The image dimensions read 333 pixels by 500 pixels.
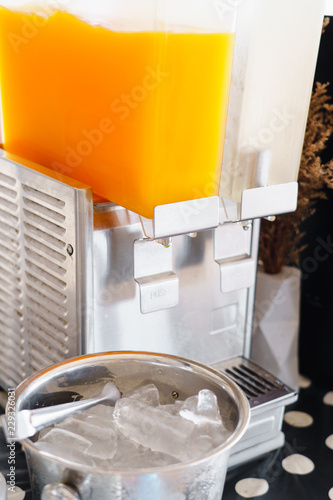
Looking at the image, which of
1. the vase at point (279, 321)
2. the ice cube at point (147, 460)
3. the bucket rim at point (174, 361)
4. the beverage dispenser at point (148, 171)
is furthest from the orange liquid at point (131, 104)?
the vase at point (279, 321)

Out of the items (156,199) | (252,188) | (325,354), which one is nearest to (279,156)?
(252,188)

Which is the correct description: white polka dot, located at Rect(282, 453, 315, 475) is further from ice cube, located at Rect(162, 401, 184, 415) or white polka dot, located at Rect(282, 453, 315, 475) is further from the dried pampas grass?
the dried pampas grass

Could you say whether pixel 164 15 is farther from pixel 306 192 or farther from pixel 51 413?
pixel 306 192

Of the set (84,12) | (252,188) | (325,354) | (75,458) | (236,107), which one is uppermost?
(84,12)

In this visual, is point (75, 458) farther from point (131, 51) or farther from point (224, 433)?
point (131, 51)

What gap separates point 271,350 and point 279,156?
23.7 inches

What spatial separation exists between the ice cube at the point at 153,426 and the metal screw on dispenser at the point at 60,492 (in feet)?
0.50

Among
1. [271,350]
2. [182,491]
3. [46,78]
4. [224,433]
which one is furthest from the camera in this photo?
[271,350]

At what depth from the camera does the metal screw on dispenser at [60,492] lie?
74 cm

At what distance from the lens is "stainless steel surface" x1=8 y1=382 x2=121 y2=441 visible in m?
0.83

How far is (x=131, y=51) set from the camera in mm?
861

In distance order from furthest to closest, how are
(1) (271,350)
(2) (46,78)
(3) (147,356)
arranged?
(1) (271,350) → (2) (46,78) → (3) (147,356)

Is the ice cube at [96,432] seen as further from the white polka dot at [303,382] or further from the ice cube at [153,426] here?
the white polka dot at [303,382]

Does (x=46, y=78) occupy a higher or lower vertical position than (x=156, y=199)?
higher
